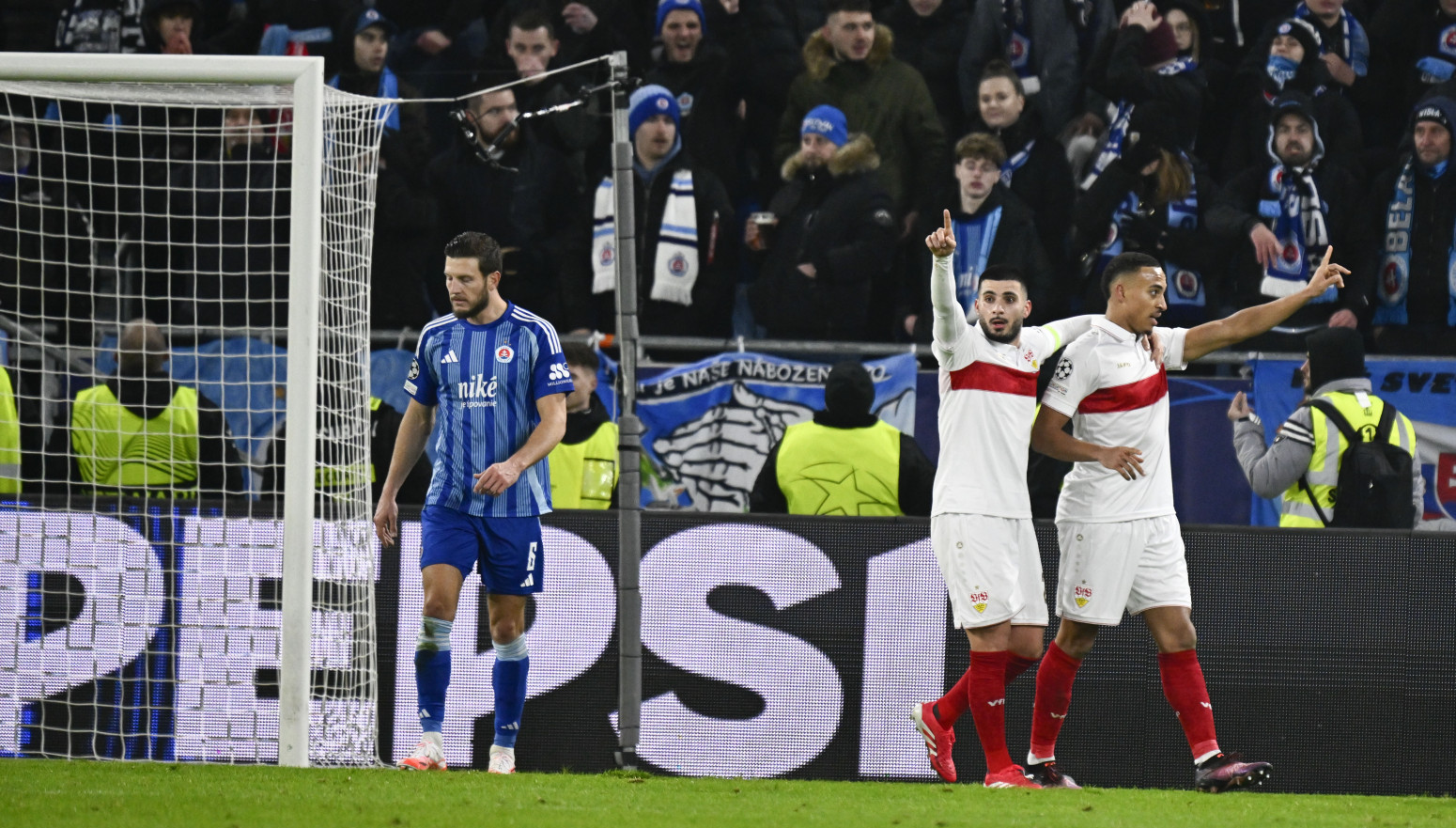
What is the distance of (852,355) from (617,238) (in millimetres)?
2973

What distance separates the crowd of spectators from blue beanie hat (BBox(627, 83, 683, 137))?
0.06 feet

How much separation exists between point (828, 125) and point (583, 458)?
9.76 ft

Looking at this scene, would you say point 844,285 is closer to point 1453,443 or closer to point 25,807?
point 1453,443

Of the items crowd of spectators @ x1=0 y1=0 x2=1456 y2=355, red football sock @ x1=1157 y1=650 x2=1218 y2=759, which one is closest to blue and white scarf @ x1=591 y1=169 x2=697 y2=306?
crowd of spectators @ x1=0 y1=0 x2=1456 y2=355

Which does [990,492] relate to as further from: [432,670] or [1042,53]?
[1042,53]

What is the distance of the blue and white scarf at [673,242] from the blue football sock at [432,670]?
4.19 metres

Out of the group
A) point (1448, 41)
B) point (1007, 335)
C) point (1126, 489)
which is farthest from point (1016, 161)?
point (1126, 489)

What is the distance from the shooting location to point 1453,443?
926cm

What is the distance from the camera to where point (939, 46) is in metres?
11.0

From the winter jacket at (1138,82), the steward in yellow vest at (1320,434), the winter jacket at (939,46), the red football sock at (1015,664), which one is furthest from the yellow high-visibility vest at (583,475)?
the winter jacket at (1138,82)

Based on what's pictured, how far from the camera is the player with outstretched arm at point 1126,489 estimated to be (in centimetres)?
643

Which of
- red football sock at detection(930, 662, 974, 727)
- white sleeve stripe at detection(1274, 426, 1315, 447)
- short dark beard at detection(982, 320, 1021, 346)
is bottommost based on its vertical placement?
red football sock at detection(930, 662, 974, 727)

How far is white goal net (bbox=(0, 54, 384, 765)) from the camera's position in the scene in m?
6.38

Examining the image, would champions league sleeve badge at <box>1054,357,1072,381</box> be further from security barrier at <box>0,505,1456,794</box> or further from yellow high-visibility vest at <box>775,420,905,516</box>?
yellow high-visibility vest at <box>775,420,905,516</box>
